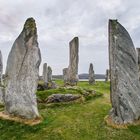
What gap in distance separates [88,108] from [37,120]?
5.56 meters

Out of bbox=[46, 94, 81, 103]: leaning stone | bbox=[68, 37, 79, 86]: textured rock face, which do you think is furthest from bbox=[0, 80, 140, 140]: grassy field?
bbox=[68, 37, 79, 86]: textured rock face

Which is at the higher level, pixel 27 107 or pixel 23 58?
pixel 23 58

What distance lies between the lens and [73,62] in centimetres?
4222

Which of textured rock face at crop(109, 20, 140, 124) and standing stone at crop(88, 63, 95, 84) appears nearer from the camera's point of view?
textured rock face at crop(109, 20, 140, 124)

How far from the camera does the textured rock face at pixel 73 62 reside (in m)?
42.0

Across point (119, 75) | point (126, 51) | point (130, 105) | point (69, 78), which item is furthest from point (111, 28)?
point (69, 78)

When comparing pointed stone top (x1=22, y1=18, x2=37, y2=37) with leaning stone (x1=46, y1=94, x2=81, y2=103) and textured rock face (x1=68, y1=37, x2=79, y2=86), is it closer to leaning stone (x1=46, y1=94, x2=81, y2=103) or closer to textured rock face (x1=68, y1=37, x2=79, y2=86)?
leaning stone (x1=46, y1=94, x2=81, y2=103)

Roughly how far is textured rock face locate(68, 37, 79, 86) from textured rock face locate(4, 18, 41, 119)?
18010 mm

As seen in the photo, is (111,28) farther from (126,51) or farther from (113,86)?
(113,86)

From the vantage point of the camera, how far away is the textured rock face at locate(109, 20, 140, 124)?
71.3 ft

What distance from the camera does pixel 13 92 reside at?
23.4m

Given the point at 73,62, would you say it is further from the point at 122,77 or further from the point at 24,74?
the point at 122,77

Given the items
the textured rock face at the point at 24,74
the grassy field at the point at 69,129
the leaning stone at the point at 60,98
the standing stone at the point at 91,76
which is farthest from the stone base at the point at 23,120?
the standing stone at the point at 91,76

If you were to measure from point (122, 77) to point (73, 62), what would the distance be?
66.8 ft
